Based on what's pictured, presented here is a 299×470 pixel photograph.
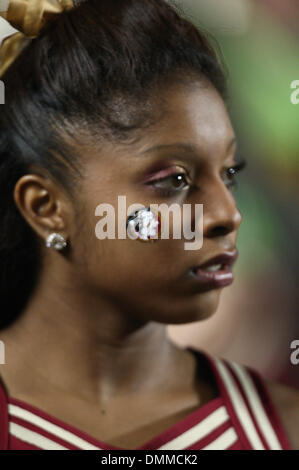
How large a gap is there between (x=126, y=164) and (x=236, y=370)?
35 centimetres

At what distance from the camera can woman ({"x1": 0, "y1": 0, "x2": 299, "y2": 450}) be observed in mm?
754

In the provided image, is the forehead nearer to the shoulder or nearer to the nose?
the nose

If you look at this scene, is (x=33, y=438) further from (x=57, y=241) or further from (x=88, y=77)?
(x=88, y=77)

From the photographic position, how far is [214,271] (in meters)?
0.77

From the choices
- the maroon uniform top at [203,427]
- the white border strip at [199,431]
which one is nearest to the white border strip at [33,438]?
the maroon uniform top at [203,427]

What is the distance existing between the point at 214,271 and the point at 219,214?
70 millimetres

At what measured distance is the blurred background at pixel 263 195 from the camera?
1.05m

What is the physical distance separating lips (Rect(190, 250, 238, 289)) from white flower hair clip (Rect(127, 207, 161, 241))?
2.5 inches

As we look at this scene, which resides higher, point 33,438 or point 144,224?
point 144,224

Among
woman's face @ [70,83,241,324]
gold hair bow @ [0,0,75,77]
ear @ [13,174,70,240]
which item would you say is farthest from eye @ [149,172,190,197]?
gold hair bow @ [0,0,75,77]

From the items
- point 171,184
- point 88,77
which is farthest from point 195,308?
point 88,77

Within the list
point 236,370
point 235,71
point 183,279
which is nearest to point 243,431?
point 236,370

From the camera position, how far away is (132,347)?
2.81 feet
